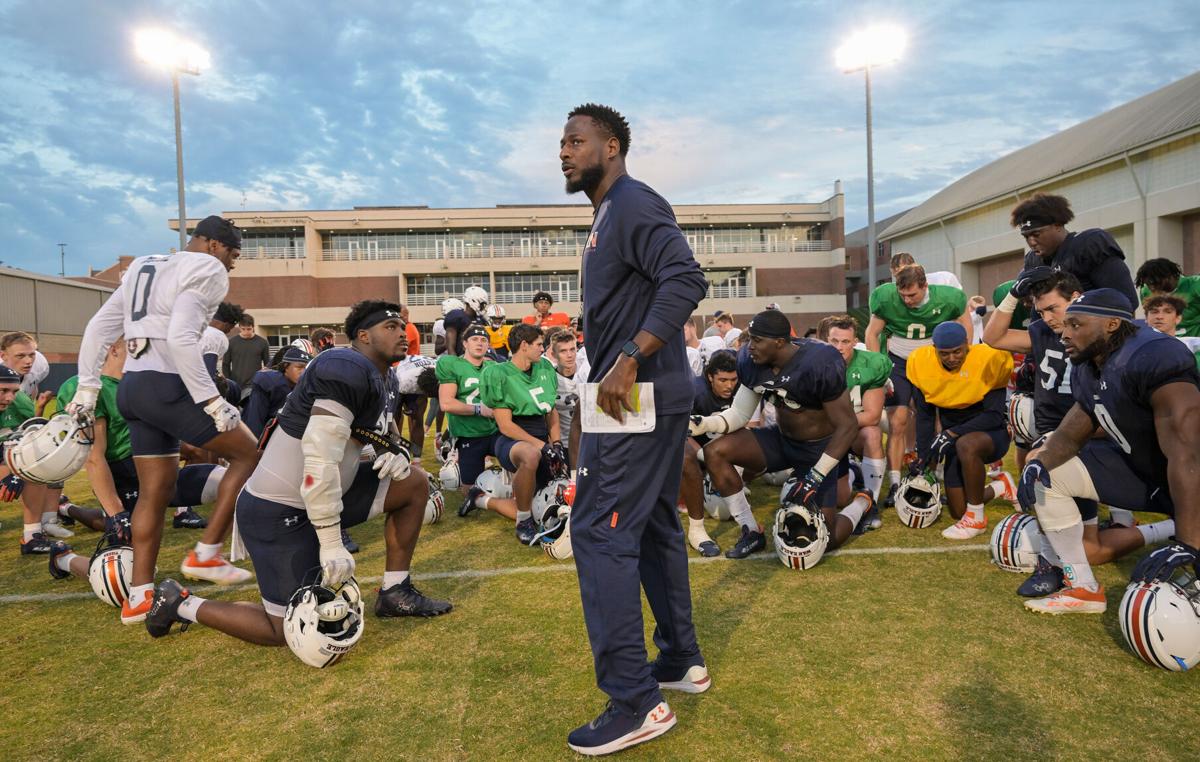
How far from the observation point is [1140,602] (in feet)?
10.4

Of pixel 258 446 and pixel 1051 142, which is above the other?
pixel 1051 142

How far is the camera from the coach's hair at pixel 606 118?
111 inches

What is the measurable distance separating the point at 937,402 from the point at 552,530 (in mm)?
3303

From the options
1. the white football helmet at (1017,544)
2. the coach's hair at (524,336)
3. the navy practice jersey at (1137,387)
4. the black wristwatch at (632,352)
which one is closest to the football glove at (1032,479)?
the navy practice jersey at (1137,387)

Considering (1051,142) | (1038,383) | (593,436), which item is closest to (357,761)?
(593,436)

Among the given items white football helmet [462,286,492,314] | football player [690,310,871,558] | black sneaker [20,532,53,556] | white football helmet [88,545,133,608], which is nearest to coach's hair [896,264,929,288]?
football player [690,310,871,558]

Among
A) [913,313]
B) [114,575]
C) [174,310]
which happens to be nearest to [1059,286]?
[913,313]

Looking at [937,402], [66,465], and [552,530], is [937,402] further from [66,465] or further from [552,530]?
[66,465]

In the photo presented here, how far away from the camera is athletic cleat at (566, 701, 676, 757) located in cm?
257

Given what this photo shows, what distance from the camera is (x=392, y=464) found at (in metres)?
3.72

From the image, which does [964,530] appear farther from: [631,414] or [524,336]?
[631,414]

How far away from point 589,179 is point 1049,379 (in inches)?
147

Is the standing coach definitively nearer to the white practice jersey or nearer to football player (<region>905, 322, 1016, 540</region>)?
the white practice jersey

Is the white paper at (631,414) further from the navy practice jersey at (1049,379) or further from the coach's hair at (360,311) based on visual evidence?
the navy practice jersey at (1049,379)
